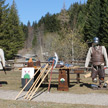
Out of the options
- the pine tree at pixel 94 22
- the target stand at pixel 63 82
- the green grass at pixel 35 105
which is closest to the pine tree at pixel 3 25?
the pine tree at pixel 94 22

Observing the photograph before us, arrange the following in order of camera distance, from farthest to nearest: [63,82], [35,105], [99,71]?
[99,71] → [63,82] → [35,105]

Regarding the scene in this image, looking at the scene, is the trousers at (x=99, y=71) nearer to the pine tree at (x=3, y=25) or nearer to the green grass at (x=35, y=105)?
the green grass at (x=35, y=105)

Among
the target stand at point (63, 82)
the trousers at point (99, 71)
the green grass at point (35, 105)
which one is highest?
the trousers at point (99, 71)

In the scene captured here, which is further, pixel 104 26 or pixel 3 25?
pixel 3 25

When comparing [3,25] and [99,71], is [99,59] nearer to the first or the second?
[99,71]

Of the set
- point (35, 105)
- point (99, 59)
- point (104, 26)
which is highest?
point (104, 26)

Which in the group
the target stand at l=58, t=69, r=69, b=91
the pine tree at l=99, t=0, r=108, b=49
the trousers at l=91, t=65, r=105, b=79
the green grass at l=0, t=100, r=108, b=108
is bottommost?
the green grass at l=0, t=100, r=108, b=108

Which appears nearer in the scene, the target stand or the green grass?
the green grass

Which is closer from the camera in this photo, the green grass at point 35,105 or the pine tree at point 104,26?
the green grass at point 35,105

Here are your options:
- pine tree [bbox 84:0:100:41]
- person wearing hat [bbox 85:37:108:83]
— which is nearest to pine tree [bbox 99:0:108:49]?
pine tree [bbox 84:0:100:41]

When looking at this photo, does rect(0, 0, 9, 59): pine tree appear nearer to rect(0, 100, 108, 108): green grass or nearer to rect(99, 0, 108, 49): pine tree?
rect(99, 0, 108, 49): pine tree

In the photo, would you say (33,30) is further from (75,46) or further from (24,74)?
(24,74)

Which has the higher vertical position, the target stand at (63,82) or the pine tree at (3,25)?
the pine tree at (3,25)

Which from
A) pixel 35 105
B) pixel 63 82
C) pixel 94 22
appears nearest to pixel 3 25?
pixel 94 22
